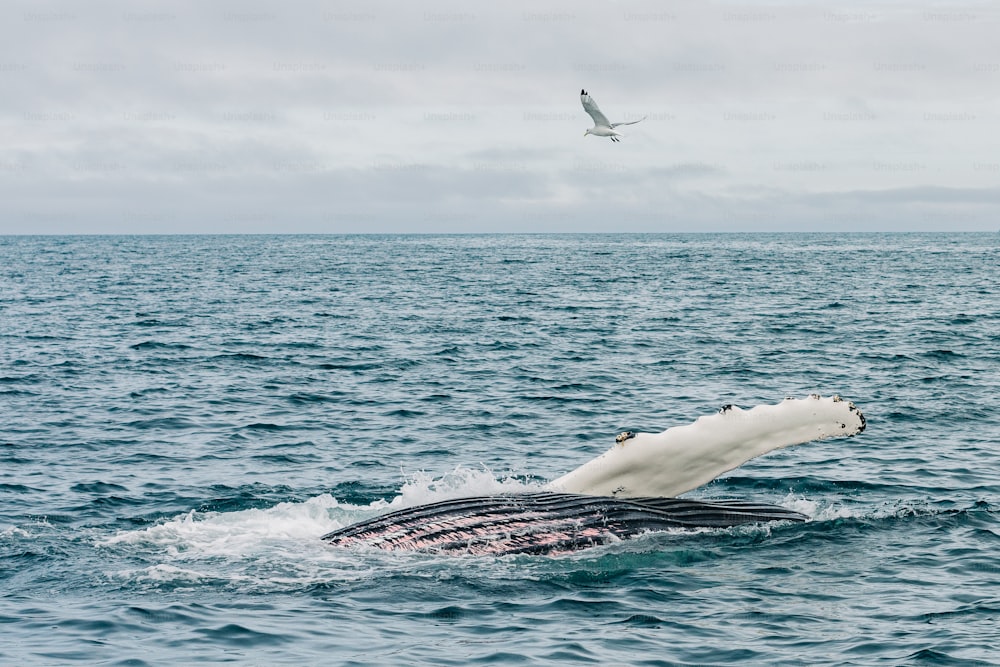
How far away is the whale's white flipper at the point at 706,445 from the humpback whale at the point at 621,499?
0.01 meters

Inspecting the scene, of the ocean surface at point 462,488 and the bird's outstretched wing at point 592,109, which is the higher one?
the bird's outstretched wing at point 592,109

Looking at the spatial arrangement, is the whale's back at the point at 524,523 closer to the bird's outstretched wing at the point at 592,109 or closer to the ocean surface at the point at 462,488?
the ocean surface at the point at 462,488

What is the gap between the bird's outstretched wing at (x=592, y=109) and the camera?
27359mm

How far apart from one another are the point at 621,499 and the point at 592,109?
51.9ft

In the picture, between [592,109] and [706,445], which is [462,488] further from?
[592,109]

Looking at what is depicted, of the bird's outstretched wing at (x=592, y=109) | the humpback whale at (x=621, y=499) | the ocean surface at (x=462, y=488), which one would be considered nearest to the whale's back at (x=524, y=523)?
the humpback whale at (x=621, y=499)

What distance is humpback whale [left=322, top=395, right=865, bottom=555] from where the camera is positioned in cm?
1394

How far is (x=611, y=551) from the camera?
14.0 meters

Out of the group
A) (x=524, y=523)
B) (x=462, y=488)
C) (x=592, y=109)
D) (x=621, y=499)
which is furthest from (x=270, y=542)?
(x=592, y=109)

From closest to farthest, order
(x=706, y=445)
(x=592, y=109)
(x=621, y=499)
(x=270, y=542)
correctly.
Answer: (x=706, y=445), (x=621, y=499), (x=270, y=542), (x=592, y=109)

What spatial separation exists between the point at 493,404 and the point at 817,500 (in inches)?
432

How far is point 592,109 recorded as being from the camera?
28.2 metres

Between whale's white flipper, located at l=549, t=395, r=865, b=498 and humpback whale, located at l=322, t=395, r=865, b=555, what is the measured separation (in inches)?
0.5

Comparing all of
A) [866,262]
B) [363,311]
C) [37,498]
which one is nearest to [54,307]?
[363,311]
